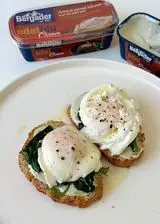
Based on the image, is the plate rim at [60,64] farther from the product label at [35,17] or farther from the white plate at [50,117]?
the product label at [35,17]

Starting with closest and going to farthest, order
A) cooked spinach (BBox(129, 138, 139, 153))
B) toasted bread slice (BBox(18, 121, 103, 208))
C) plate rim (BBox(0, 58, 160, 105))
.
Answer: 1. toasted bread slice (BBox(18, 121, 103, 208))
2. cooked spinach (BBox(129, 138, 139, 153))
3. plate rim (BBox(0, 58, 160, 105))

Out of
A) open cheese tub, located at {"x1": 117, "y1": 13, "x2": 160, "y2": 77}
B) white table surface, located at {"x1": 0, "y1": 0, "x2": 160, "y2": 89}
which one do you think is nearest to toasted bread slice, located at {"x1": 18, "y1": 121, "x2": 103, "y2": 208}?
white table surface, located at {"x1": 0, "y1": 0, "x2": 160, "y2": 89}

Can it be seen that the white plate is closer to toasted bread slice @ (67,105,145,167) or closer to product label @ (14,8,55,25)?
toasted bread slice @ (67,105,145,167)

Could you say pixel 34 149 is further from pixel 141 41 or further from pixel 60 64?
pixel 141 41

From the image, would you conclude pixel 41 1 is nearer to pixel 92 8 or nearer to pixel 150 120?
pixel 92 8

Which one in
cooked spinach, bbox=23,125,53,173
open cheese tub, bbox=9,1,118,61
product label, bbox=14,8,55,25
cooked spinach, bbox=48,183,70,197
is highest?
Result: product label, bbox=14,8,55,25
